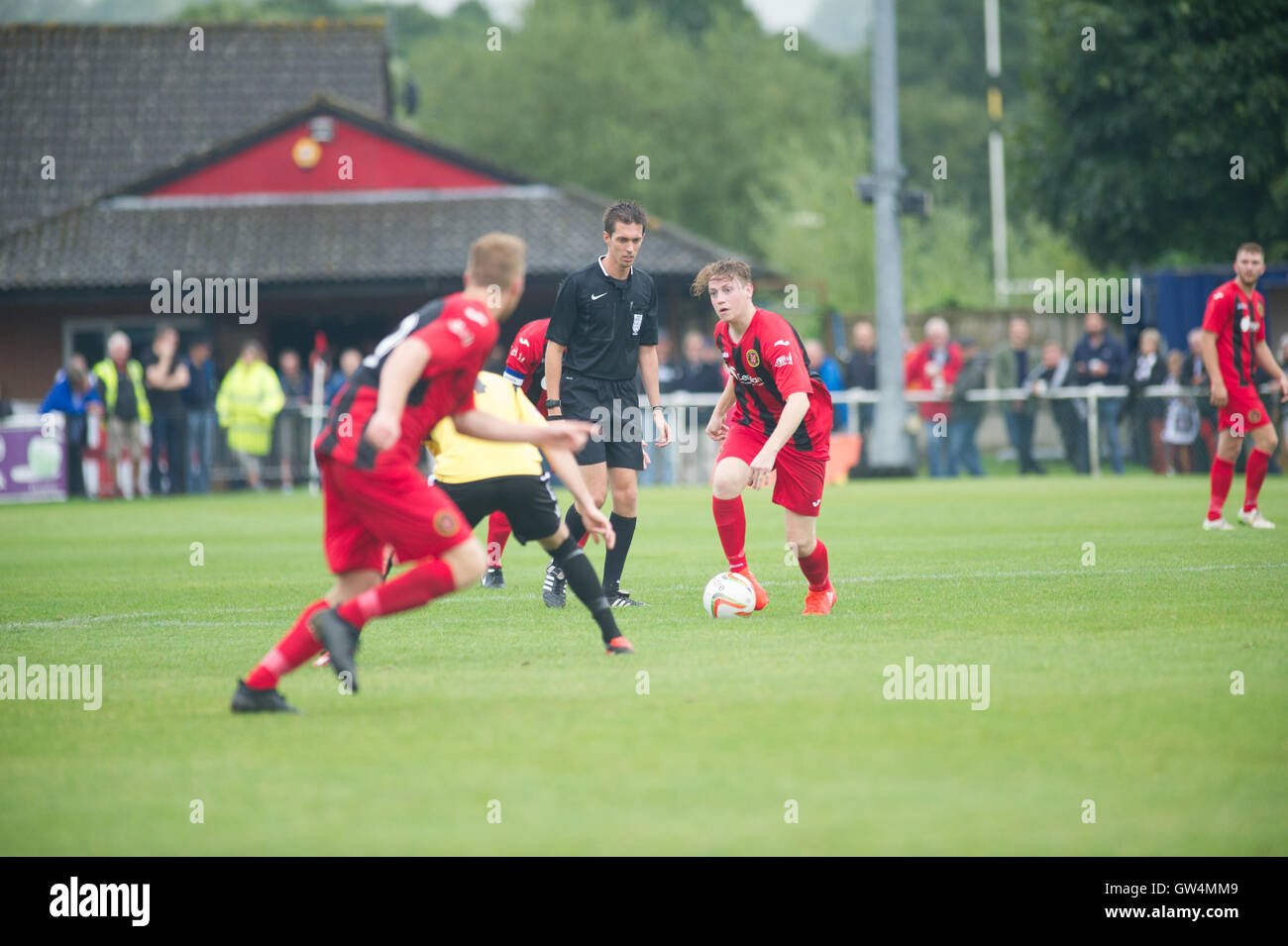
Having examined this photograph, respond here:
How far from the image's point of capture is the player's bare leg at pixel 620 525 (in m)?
9.80

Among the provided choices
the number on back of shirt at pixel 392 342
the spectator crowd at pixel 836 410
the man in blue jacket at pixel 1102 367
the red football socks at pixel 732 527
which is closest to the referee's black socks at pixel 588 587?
the number on back of shirt at pixel 392 342

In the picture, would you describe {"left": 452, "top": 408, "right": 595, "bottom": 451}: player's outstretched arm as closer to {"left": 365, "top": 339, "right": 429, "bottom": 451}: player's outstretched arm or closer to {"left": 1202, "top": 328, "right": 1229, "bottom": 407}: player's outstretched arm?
{"left": 365, "top": 339, "right": 429, "bottom": 451}: player's outstretched arm

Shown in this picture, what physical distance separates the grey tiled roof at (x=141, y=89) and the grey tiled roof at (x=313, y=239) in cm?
629

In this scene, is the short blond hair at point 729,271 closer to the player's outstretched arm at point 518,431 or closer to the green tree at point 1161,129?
the player's outstretched arm at point 518,431

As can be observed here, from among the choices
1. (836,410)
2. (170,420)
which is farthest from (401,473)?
(170,420)

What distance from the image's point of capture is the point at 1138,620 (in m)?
8.35

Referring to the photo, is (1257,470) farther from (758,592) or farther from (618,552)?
(618,552)

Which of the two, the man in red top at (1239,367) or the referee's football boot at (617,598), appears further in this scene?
the man in red top at (1239,367)

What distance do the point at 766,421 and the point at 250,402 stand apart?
54.8ft

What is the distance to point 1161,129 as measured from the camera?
2944cm

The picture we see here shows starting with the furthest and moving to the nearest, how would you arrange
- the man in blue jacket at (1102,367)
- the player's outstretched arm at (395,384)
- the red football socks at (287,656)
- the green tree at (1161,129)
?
the green tree at (1161,129), the man in blue jacket at (1102,367), the red football socks at (287,656), the player's outstretched arm at (395,384)

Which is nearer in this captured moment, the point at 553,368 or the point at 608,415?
the point at 553,368
